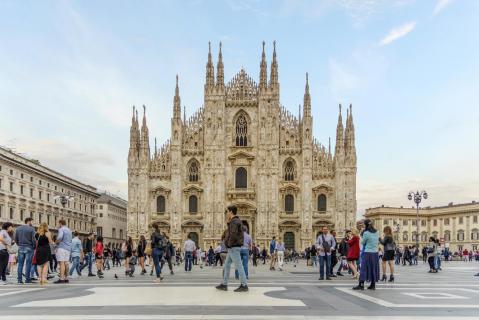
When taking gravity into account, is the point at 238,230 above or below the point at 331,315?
above

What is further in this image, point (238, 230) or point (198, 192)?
point (198, 192)

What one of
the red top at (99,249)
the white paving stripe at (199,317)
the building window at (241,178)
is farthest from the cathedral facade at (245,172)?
the white paving stripe at (199,317)

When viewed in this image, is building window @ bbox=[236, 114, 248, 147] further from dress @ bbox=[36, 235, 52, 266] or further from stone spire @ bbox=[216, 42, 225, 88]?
dress @ bbox=[36, 235, 52, 266]

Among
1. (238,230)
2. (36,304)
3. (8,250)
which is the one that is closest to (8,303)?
(36,304)

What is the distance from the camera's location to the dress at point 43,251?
15.6 metres

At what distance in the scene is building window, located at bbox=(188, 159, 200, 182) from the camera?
60.8m

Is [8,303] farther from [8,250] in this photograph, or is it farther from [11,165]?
[11,165]

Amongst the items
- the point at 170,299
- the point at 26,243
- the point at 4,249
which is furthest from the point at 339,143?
the point at 170,299

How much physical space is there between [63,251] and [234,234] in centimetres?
664

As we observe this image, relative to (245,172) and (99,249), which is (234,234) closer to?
(99,249)

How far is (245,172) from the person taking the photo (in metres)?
60.2

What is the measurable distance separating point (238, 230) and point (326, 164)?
49066mm

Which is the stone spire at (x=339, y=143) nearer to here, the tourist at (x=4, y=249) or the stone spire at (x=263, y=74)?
the stone spire at (x=263, y=74)

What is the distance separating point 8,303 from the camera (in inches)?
394
